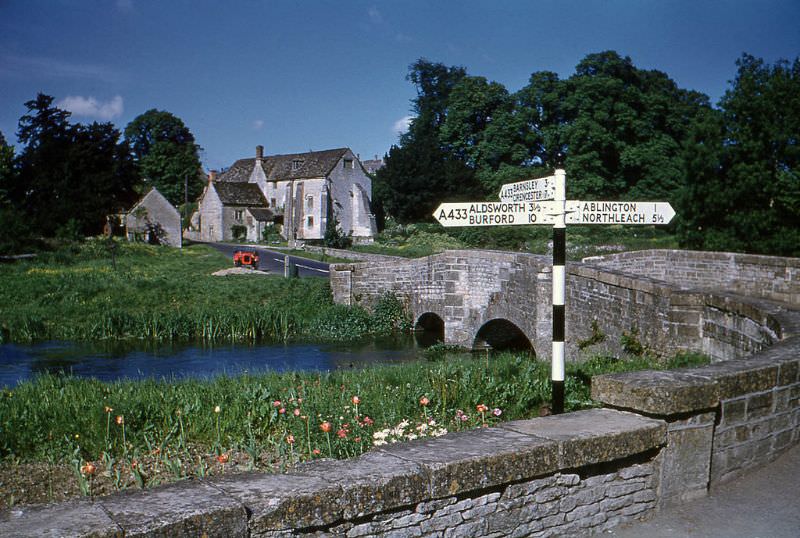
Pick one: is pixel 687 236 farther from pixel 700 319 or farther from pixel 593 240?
pixel 700 319

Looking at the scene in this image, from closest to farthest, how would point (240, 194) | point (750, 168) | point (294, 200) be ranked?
point (750, 168)
point (294, 200)
point (240, 194)

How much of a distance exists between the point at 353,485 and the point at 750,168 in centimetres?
2381

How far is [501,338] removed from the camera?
20641 mm

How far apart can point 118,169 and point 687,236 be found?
39.9 meters

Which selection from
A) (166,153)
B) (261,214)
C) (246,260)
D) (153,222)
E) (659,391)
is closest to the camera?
(659,391)

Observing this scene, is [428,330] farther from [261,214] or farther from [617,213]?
[261,214]

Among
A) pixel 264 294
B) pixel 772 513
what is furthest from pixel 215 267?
pixel 772 513

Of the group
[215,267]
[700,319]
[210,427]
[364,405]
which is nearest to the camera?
[210,427]

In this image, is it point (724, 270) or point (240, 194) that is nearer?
point (724, 270)

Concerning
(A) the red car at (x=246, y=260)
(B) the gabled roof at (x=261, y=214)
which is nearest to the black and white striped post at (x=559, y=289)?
(A) the red car at (x=246, y=260)

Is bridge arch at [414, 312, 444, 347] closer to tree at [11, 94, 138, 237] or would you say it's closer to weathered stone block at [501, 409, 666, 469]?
weathered stone block at [501, 409, 666, 469]

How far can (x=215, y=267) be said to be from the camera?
3288cm

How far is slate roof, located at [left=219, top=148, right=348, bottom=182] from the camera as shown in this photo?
57188 millimetres

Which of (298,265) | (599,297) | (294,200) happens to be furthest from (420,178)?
(599,297)
